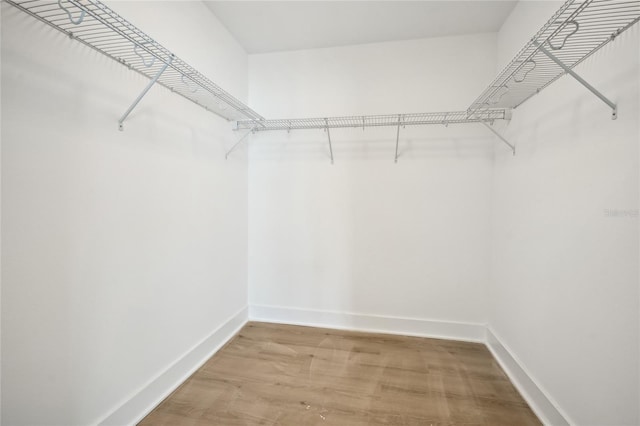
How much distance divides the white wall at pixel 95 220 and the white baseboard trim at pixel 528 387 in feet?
6.50

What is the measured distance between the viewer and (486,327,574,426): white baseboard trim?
126 centimetres

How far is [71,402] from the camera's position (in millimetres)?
1030

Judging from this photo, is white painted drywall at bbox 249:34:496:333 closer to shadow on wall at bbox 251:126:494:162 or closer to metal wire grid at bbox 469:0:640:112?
shadow on wall at bbox 251:126:494:162

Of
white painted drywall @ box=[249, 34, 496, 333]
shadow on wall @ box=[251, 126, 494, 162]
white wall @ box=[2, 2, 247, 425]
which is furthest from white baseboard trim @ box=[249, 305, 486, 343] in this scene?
shadow on wall @ box=[251, 126, 494, 162]

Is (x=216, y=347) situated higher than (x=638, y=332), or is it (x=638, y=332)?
(x=638, y=332)

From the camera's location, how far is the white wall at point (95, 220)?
871 millimetres

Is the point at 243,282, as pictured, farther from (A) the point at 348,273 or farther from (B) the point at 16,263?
(B) the point at 16,263

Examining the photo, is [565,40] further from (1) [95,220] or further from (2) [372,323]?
(2) [372,323]

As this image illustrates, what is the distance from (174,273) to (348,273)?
4.33 ft

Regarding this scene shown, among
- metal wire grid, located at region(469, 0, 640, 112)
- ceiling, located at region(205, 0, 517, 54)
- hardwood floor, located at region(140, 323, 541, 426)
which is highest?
ceiling, located at region(205, 0, 517, 54)

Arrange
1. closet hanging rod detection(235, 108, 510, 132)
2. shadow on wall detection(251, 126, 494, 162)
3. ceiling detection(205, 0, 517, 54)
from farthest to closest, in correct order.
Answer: shadow on wall detection(251, 126, 494, 162) → closet hanging rod detection(235, 108, 510, 132) → ceiling detection(205, 0, 517, 54)

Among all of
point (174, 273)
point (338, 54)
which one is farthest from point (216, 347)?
point (338, 54)

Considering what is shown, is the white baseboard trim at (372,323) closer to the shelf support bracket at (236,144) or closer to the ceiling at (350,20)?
the shelf support bracket at (236,144)

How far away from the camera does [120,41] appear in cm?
110
